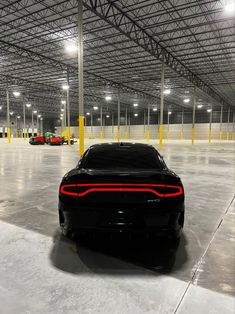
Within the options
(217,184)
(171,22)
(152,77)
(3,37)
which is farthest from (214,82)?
(217,184)

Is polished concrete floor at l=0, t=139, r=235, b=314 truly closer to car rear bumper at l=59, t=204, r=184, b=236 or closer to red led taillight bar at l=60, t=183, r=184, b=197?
car rear bumper at l=59, t=204, r=184, b=236

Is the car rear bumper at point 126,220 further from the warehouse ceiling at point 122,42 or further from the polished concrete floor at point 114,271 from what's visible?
the warehouse ceiling at point 122,42

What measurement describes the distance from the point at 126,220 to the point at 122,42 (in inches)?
775

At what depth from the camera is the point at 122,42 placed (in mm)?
19266

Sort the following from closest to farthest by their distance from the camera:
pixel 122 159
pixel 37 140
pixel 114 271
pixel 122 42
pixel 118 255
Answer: pixel 114 271 < pixel 118 255 < pixel 122 159 < pixel 122 42 < pixel 37 140

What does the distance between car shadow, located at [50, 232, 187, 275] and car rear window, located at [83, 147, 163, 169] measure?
1020mm

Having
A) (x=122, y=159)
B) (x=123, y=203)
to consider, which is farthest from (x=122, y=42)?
(x=123, y=203)

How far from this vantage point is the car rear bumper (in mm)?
2502

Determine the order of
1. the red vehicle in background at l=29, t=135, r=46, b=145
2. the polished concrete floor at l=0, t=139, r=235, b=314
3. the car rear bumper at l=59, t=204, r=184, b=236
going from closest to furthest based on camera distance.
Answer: the polished concrete floor at l=0, t=139, r=235, b=314 < the car rear bumper at l=59, t=204, r=184, b=236 < the red vehicle in background at l=29, t=135, r=46, b=145

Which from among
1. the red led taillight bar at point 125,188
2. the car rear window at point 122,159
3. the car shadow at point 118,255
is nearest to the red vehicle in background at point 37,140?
the car rear window at point 122,159

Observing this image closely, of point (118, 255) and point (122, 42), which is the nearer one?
point (118, 255)

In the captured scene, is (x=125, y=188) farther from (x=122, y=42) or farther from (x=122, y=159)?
(x=122, y=42)

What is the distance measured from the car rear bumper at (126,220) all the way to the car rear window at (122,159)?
846 millimetres

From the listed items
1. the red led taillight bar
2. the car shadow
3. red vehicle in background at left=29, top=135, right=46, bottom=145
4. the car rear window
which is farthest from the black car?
red vehicle in background at left=29, top=135, right=46, bottom=145
